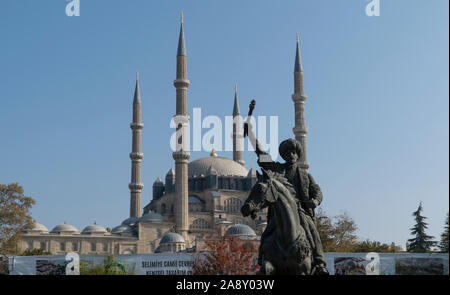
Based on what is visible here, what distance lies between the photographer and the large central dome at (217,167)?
66812mm

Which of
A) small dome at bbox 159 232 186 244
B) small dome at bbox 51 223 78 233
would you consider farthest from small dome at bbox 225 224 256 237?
small dome at bbox 51 223 78 233

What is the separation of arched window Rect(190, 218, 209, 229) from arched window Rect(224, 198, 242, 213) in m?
3.28

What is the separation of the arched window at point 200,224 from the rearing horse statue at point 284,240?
54416mm

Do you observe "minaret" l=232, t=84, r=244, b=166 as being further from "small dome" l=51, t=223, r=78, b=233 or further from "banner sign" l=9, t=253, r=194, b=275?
"banner sign" l=9, t=253, r=194, b=275

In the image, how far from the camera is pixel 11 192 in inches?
1473

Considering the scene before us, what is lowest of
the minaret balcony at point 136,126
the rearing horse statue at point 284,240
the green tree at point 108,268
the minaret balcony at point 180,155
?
the green tree at point 108,268

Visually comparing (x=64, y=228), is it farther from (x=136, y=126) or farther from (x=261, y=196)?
(x=261, y=196)

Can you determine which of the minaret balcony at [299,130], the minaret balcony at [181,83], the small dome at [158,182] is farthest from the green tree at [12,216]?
the small dome at [158,182]

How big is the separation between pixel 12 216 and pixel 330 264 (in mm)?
20445

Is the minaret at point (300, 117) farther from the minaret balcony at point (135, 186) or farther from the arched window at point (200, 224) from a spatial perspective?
the minaret balcony at point (135, 186)

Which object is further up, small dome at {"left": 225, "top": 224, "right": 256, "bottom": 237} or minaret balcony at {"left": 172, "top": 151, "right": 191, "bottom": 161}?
minaret balcony at {"left": 172, "top": 151, "right": 191, "bottom": 161}

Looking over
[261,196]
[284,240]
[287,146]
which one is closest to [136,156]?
[287,146]

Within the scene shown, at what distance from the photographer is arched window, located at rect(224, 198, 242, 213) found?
64.3 m

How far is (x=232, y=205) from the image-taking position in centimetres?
6494
